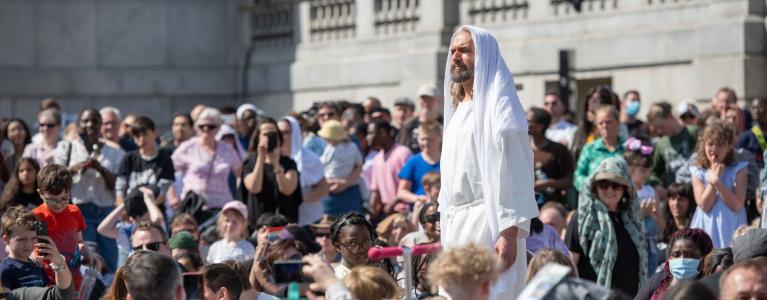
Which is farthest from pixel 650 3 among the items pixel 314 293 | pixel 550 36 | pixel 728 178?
pixel 314 293

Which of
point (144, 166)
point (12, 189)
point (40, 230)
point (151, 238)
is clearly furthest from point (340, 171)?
point (40, 230)

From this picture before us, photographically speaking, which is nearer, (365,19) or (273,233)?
(273,233)

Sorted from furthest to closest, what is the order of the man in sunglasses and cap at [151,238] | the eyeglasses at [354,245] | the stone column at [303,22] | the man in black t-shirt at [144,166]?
the stone column at [303,22] < the man in black t-shirt at [144,166] < the man in sunglasses and cap at [151,238] < the eyeglasses at [354,245]

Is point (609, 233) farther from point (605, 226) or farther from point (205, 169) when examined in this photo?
point (205, 169)

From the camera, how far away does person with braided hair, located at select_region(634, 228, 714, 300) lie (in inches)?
361

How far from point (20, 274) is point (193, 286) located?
8.10ft

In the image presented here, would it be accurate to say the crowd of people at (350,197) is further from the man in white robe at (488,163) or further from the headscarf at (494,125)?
the headscarf at (494,125)

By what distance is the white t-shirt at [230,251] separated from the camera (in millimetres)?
12188

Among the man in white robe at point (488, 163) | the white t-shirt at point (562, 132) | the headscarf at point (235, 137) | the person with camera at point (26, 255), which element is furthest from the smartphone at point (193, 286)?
the white t-shirt at point (562, 132)

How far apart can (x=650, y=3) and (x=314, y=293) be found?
11213 millimetres

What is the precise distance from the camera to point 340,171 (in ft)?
49.9

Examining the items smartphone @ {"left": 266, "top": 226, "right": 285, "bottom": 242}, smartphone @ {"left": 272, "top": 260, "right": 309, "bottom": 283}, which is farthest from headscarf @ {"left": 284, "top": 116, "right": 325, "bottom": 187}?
smartphone @ {"left": 272, "top": 260, "right": 309, "bottom": 283}

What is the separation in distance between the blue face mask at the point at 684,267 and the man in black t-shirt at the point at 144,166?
18.7 feet

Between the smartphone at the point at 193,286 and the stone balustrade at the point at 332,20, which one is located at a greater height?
the stone balustrade at the point at 332,20
